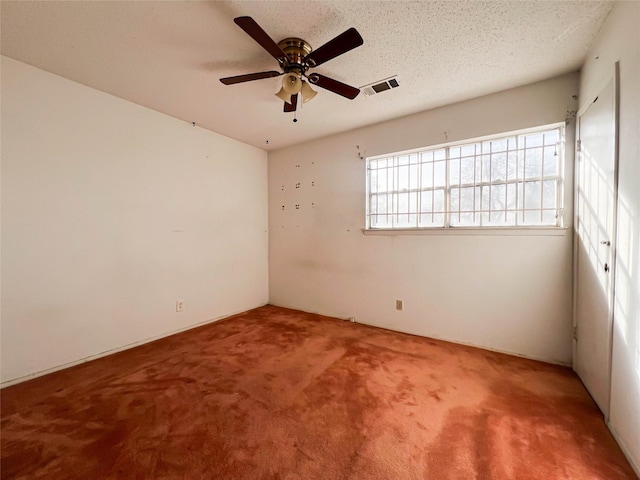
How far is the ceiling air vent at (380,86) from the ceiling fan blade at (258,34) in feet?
3.30

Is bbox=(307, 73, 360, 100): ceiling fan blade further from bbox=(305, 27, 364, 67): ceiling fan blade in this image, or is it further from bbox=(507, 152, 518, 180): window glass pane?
bbox=(507, 152, 518, 180): window glass pane

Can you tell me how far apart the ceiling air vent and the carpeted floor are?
8.53 feet

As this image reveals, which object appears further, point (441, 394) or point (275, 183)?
point (275, 183)

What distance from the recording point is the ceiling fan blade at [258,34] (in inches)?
53.0

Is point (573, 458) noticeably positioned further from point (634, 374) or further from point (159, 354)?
point (159, 354)

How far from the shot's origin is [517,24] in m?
1.68

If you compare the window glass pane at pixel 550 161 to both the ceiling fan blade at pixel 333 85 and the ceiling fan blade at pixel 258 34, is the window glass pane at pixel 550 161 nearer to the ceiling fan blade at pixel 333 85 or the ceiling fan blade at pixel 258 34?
the ceiling fan blade at pixel 333 85

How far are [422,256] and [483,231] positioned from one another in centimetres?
66

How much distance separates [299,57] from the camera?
6.01ft

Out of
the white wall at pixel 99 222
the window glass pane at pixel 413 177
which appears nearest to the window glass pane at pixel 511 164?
the window glass pane at pixel 413 177

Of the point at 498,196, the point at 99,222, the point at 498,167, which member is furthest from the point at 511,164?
the point at 99,222

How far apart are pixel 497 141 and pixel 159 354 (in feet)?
13.4

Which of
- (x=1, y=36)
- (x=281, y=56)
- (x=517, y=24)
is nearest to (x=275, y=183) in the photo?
(x=281, y=56)

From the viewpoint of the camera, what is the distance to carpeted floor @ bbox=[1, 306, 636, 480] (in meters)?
1.31
